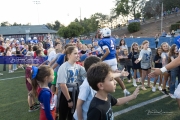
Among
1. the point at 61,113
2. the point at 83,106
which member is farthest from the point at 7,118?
the point at 83,106

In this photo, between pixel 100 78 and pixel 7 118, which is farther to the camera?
pixel 7 118

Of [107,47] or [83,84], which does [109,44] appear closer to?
[107,47]

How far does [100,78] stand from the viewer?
6.61 ft

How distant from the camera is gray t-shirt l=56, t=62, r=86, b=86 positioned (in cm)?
317

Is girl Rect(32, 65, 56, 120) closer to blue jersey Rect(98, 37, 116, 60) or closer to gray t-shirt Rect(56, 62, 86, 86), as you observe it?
gray t-shirt Rect(56, 62, 86, 86)

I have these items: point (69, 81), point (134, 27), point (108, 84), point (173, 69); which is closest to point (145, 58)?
point (173, 69)

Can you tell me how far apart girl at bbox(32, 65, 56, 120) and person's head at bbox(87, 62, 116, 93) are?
1125 mm

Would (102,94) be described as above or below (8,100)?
above

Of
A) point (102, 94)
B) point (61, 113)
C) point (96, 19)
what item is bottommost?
point (61, 113)

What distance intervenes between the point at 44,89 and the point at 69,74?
52 centimetres

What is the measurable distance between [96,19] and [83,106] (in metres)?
66.9

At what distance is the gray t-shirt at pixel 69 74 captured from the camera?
125 inches

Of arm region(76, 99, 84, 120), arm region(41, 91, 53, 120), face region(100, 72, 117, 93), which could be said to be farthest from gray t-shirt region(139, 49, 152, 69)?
face region(100, 72, 117, 93)

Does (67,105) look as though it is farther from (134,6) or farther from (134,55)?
(134,6)
